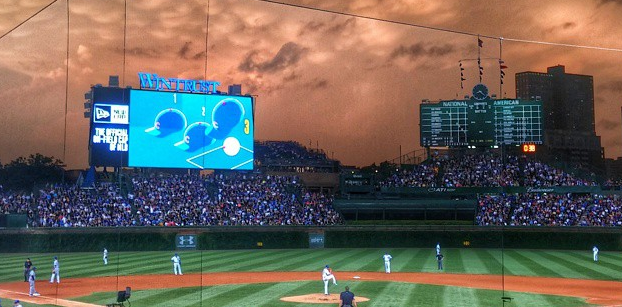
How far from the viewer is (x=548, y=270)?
3247 centimetres

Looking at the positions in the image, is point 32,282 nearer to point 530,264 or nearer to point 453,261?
point 453,261

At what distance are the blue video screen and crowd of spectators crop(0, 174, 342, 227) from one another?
121 inches

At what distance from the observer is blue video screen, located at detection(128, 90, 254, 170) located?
154 ft

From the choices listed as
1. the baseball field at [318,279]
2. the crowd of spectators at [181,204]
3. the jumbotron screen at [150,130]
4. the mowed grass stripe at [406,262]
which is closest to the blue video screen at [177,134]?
the jumbotron screen at [150,130]

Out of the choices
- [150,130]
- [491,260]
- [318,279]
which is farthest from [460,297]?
[150,130]

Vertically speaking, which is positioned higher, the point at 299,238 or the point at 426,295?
the point at 299,238

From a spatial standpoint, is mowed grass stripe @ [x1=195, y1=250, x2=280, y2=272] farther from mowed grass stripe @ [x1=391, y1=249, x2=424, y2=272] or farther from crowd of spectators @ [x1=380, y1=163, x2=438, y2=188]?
crowd of spectators @ [x1=380, y1=163, x2=438, y2=188]

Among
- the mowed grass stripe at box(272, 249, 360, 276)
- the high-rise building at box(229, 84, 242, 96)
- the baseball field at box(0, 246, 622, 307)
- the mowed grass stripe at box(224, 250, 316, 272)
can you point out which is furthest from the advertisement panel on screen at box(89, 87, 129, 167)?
the mowed grass stripe at box(272, 249, 360, 276)

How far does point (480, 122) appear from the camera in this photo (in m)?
53.6

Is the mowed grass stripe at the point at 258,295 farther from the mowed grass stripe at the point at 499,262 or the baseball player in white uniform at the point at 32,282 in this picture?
the mowed grass stripe at the point at 499,262

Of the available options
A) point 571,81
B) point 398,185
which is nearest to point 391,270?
point 398,185

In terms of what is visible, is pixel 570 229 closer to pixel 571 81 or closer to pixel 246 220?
pixel 246 220

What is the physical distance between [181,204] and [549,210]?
28.5 metres

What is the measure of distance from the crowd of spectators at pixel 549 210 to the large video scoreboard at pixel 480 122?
4.86m
